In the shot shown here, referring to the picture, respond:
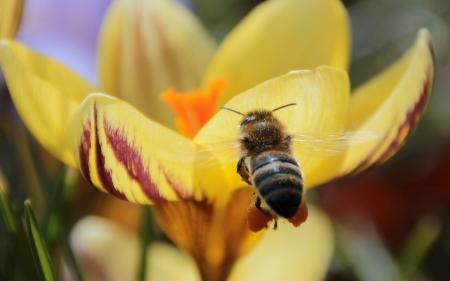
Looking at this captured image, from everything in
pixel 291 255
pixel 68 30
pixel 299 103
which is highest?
pixel 299 103

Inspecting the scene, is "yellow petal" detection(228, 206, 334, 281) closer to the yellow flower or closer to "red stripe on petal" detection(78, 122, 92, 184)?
the yellow flower

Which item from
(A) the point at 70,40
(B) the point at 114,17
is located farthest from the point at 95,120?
(A) the point at 70,40

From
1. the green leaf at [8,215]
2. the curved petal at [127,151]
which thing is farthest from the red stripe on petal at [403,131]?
the green leaf at [8,215]

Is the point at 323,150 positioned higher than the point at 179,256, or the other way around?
the point at 323,150

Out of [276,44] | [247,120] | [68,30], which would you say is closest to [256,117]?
[247,120]

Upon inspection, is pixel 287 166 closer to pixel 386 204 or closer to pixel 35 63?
pixel 35 63

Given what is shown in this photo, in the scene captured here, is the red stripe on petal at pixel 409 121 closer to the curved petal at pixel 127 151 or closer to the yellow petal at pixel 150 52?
the curved petal at pixel 127 151

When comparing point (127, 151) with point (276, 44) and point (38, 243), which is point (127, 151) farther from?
point (276, 44)

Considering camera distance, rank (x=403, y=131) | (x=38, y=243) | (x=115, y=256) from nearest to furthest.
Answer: (x=38, y=243), (x=403, y=131), (x=115, y=256)
